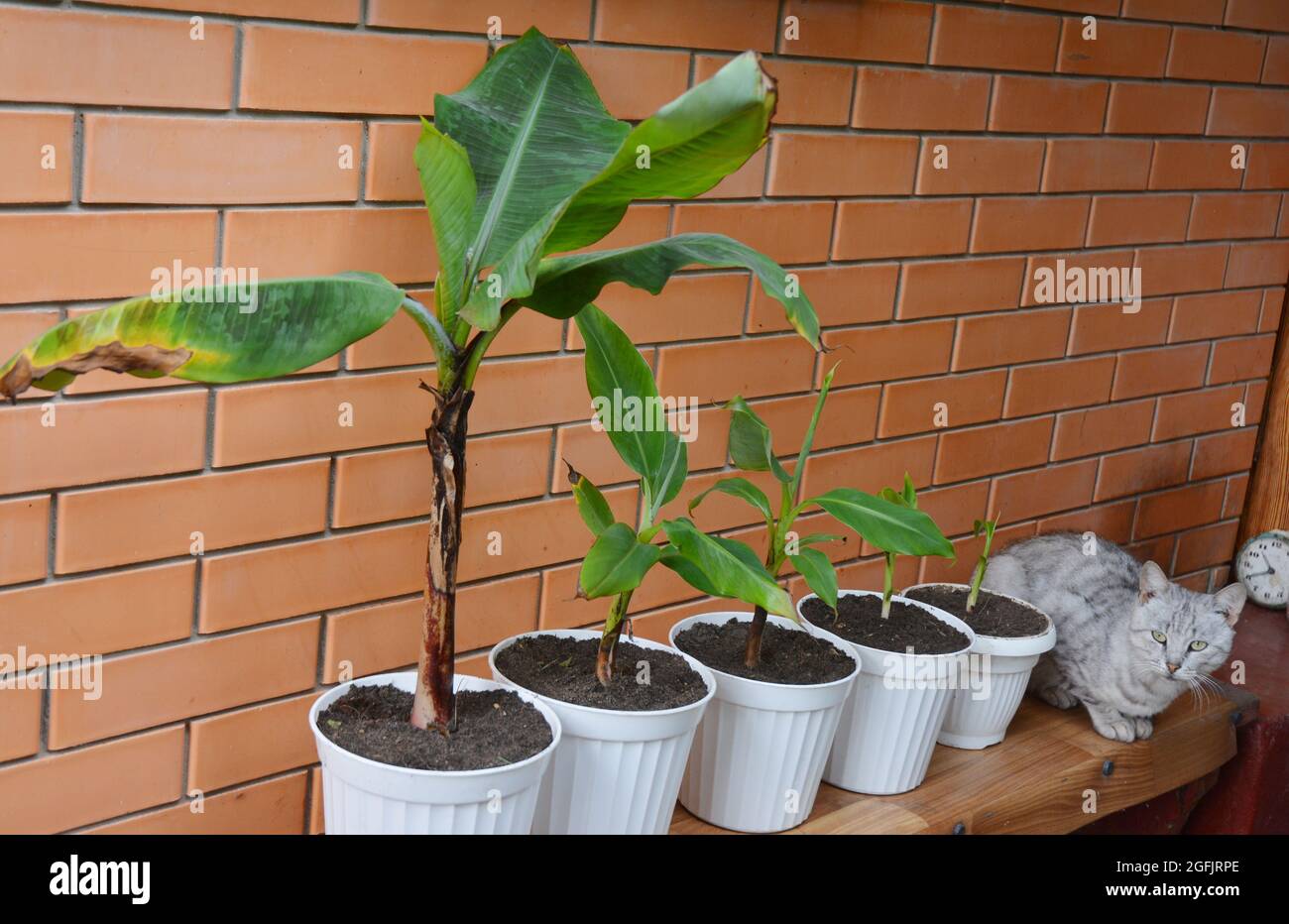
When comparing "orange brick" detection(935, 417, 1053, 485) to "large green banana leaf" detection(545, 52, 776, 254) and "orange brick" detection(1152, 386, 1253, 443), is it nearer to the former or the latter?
"orange brick" detection(1152, 386, 1253, 443)

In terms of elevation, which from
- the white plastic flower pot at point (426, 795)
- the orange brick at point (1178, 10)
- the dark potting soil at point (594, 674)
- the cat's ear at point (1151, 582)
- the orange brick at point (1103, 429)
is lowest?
the white plastic flower pot at point (426, 795)

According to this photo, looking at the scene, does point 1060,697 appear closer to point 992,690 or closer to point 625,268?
point 992,690

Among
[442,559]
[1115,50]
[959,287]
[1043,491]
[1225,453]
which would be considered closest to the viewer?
[442,559]

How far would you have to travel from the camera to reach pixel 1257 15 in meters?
2.63

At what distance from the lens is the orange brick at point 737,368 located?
76.0 inches

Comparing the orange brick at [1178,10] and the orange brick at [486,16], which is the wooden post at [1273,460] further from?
the orange brick at [486,16]

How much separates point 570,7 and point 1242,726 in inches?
70.6

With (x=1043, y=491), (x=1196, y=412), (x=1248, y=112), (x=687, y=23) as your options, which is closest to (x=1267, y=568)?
(x=1196, y=412)

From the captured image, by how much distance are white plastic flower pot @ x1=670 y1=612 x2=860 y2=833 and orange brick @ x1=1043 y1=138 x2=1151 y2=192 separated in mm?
1046

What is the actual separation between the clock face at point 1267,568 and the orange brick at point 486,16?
210 centimetres

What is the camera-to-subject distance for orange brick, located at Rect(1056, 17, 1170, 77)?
2307 mm

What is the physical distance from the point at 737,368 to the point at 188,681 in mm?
889

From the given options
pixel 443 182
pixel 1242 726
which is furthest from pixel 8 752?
pixel 1242 726

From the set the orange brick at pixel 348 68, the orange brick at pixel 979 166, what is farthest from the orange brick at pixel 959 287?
the orange brick at pixel 348 68
